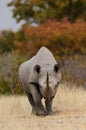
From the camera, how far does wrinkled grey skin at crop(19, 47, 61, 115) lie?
464 inches

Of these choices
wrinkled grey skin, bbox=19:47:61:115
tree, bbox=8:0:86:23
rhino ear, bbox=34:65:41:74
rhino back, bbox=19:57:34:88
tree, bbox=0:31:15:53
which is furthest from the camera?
tree, bbox=0:31:15:53

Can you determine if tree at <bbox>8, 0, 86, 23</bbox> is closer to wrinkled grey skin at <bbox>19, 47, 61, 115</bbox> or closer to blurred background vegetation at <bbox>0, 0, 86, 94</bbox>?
blurred background vegetation at <bbox>0, 0, 86, 94</bbox>

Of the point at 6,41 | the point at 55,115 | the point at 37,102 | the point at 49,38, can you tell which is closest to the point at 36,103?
the point at 37,102

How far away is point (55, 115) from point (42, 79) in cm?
89

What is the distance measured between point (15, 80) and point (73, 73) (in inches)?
93.1

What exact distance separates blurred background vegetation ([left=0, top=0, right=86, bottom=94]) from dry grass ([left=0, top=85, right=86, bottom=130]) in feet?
9.63

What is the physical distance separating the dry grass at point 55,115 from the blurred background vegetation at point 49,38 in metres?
2.94

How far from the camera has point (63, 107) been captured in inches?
552

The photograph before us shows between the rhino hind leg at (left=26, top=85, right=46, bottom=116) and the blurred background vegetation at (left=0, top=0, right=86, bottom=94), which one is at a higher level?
the rhino hind leg at (left=26, top=85, right=46, bottom=116)

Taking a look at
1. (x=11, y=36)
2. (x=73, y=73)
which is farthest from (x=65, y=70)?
(x=11, y=36)

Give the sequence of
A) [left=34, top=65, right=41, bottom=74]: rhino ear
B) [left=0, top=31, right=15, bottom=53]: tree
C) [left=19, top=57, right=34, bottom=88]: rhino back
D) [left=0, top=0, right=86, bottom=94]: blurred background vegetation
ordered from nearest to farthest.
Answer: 1. [left=34, top=65, right=41, bottom=74]: rhino ear
2. [left=19, top=57, right=34, bottom=88]: rhino back
3. [left=0, top=0, right=86, bottom=94]: blurred background vegetation
4. [left=0, top=31, right=15, bottom=53]: tree

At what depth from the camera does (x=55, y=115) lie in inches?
480

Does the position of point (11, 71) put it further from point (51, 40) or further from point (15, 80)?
point (51, 40)

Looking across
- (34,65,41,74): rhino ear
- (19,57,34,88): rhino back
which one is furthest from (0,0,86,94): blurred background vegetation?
(34,65,41,74): rhino ear
